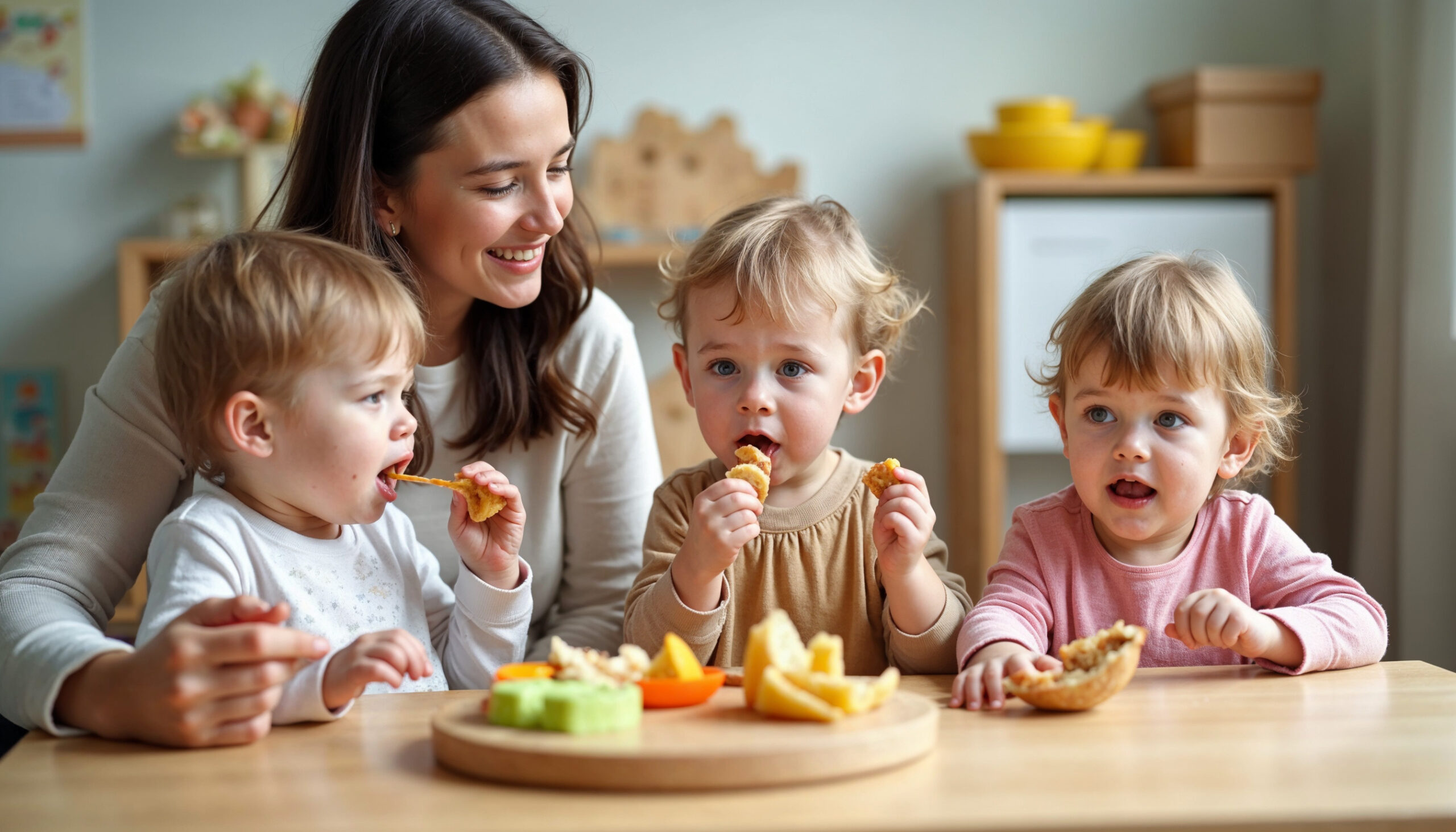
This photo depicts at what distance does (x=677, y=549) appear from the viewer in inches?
51.3

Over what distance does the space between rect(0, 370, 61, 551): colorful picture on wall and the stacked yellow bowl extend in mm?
2563

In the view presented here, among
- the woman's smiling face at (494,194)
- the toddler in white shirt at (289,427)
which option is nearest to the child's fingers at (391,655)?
the toddler in white shirt at (289,427)

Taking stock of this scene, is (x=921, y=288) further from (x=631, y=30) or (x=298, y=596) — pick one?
(x=298, y=596)

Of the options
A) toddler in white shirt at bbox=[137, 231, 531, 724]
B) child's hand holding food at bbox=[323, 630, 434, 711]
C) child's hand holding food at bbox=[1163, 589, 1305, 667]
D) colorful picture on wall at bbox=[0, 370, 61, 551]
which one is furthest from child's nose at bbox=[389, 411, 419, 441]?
colorful picture on wall at bbox=[0, 370, 61, 551]

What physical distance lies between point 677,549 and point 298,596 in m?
0.38

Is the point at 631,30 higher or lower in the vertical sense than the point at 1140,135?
higher

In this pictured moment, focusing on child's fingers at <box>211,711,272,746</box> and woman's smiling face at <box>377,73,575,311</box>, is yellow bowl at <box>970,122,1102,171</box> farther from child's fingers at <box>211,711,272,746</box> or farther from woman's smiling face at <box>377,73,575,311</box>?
child's fingers at <box>211,711,272,746</box>

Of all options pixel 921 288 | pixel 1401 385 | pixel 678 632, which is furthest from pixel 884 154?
pixel 678 632

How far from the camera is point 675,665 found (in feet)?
2.94

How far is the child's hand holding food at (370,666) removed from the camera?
905 mm

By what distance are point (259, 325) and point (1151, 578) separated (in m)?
0.87

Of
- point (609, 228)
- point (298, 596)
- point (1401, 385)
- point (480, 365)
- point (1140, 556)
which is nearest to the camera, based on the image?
point (298, 596)

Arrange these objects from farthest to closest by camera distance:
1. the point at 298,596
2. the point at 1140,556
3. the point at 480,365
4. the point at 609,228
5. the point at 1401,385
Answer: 1. the point at 609,228
2. the point at 1401,385
3. the point at 480,365
4. the point at 1140,556
5. the point at 298,596

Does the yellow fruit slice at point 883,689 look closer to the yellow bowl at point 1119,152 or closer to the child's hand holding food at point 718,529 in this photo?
the child's hand holding food at point 718,529
